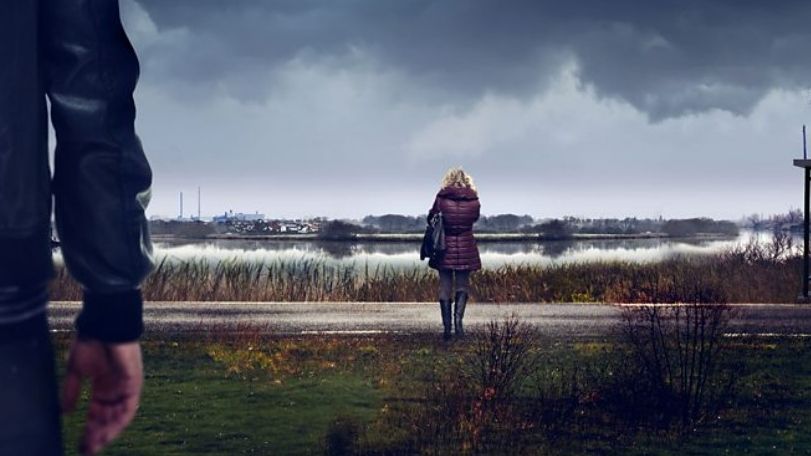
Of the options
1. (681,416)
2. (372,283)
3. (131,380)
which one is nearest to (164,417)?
(681,416)

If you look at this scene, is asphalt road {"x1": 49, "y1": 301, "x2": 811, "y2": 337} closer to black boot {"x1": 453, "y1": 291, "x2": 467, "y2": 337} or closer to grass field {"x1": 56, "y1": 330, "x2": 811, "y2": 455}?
black boot {"x1": 453, "y1": 291, "x2": 467, "y2": 337}

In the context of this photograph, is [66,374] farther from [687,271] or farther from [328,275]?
[328,275]

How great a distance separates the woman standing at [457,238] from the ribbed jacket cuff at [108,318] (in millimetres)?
4364

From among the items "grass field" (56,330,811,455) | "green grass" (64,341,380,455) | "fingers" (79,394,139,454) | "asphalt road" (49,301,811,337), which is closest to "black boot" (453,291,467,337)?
"asphalt road" (49,301,811,337)

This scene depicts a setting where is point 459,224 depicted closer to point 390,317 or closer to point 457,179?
point 457,179

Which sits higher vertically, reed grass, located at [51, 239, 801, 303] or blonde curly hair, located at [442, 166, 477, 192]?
blonde curly hair, located at [442, 166, 477, 192]

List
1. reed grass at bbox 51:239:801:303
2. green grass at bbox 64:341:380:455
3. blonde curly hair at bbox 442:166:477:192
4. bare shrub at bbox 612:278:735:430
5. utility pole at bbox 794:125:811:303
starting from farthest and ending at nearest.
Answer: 1. reed grass at bbox 51:239:801:303
2. utility pole at bbox 794:125:811:303
3. blonde curly hair at bbox 442:166:477:192
4. bare shrub at bbox 612:278:735:430
5. green grass at bbox 64:341:380:455

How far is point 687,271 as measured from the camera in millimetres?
7141

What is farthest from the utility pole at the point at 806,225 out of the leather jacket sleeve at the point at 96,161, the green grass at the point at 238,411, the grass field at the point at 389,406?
the leather jacket sleeve at the point at 96,161

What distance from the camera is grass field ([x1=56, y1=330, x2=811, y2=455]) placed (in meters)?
5.00

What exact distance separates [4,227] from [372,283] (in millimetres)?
7154

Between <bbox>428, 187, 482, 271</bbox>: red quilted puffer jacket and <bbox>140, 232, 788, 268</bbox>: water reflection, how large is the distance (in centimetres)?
171

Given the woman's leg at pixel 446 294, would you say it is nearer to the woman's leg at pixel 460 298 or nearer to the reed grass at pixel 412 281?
the woman's leg at pixel 460 298

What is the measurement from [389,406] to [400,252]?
13.3ft
